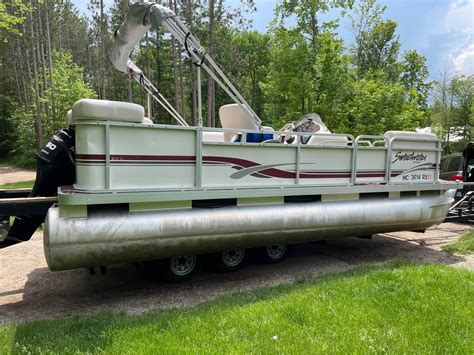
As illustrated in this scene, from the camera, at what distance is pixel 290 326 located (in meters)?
3.79

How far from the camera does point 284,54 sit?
49.8ft

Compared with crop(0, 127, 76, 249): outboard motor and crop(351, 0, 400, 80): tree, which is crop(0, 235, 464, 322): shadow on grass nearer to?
crop(0, 127, 76, 249): outboard motor

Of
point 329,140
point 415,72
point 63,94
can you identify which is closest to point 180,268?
point 329,140

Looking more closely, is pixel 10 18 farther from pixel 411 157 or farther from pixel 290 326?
pixel 290 326

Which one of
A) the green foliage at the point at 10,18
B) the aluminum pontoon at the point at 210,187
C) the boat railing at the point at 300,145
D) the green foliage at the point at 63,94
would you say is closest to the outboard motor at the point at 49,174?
the aluminum pontoon at the point at 210,187

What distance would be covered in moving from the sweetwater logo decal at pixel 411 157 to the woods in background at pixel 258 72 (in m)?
8.11

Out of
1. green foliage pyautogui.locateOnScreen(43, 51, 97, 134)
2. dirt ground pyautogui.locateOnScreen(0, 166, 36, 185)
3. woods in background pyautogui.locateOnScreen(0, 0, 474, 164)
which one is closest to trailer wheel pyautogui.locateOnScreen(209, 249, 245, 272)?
woods in background pyautogui.locateOnScreen(0, 0, 474, 164)

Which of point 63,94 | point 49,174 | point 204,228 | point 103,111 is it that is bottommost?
point 204,228

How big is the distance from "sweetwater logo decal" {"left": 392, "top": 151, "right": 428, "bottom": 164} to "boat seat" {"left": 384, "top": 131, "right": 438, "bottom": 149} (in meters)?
0.12

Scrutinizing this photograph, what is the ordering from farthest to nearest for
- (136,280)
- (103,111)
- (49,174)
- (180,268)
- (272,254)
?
1. (272,254)
2. (136,280)
3. (180,268)
4. (49,174)
5. (103,111)

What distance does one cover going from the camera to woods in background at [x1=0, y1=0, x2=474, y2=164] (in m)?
15.4

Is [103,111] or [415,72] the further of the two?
[415,72]

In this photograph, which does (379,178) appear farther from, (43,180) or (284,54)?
(284,54)

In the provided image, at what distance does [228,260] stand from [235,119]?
238 cm
